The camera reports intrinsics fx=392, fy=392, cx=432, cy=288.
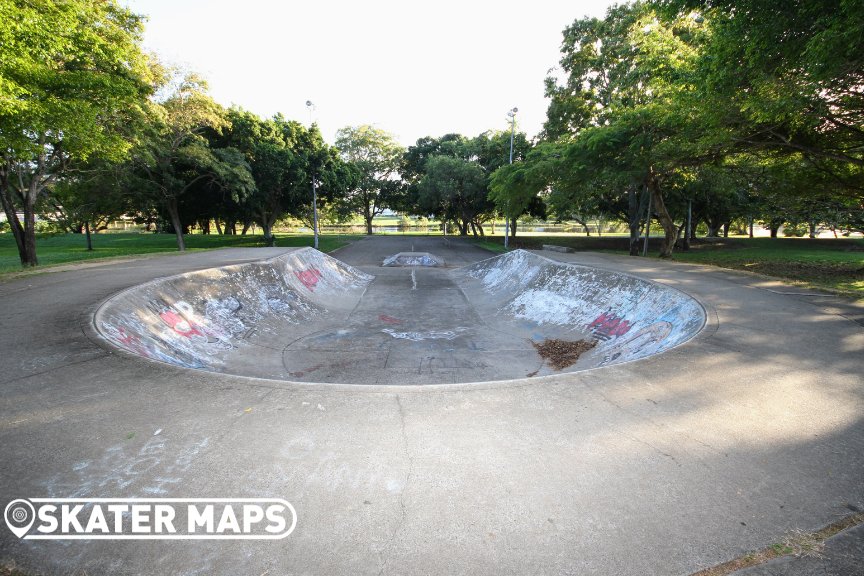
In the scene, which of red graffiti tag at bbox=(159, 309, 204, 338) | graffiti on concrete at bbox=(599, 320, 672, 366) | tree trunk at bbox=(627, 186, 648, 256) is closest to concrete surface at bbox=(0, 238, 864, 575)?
graffiti on concrete at bbox=(599, 320, 672, 366)

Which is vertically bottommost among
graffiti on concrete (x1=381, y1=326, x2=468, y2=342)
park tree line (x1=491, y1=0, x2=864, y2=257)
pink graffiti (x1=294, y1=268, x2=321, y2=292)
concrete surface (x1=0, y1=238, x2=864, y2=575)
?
graffiti on concrete (x1=381, y1=326, x2=468, y2=342)

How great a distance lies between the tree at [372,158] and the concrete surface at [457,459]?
1927 inches

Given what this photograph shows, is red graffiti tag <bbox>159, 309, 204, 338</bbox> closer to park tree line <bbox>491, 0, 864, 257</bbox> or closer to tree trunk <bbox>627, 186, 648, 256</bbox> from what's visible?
park tree line <bbox>491, 0, 864, 257</bbox>

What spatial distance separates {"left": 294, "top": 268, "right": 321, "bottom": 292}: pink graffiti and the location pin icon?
38.1 feet

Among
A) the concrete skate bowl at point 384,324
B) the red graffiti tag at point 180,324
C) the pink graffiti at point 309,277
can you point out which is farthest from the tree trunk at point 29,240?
the red graffiti tag at point 180,324

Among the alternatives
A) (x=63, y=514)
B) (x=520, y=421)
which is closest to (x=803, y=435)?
(x=520, y=421)

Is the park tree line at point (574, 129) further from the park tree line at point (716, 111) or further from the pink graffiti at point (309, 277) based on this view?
the pink graffiti at point (309, 277)

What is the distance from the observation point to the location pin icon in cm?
209

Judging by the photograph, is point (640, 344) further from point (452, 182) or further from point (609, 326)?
point (452, 182)

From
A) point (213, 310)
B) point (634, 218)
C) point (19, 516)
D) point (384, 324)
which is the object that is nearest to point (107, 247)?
point (213, 310)

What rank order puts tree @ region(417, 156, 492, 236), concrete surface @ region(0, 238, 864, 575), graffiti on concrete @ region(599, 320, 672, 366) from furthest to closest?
tree @ region(417, 156, 492, 236)
graffiti on concrete @ region(599, 320, 672, 366)
concrete surface @ region(0, 238, 864, 575)

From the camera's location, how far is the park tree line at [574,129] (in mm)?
8289

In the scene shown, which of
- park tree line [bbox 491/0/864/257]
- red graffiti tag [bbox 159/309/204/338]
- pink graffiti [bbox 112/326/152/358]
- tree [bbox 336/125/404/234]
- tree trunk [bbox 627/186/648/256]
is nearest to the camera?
pink graffiti [bbox 112/326/152/358]

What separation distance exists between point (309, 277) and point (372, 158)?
4063 centimetres
